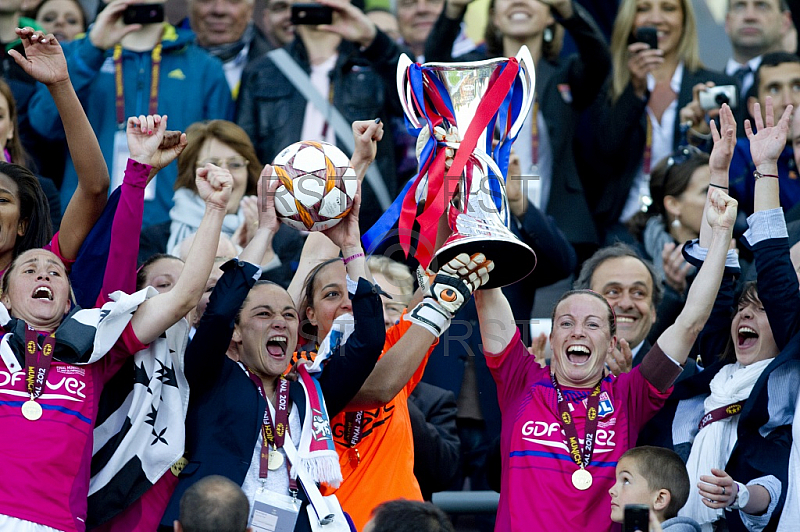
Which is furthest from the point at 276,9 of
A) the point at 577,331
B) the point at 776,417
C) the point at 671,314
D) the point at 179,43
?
the point at 776,417

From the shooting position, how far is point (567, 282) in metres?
7.00

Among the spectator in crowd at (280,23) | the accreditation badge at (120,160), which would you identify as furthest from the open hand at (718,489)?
the spectator in crowd at (280,23)

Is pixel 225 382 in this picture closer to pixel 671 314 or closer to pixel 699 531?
pixel 699 531

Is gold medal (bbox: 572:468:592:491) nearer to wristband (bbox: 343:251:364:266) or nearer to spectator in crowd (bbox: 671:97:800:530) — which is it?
spectator in crowd (bbox: 671:97:800:530)

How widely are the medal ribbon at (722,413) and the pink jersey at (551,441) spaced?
310 mm

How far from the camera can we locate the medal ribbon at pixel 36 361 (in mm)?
4445

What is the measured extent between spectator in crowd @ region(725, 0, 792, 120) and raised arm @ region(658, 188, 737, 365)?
310 cm

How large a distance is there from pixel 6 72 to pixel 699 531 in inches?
208

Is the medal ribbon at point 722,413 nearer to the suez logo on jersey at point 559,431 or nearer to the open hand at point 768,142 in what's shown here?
the suez logo on jersey at point 559,431

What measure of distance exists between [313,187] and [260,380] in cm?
80

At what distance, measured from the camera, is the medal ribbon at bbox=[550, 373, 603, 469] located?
482 cm

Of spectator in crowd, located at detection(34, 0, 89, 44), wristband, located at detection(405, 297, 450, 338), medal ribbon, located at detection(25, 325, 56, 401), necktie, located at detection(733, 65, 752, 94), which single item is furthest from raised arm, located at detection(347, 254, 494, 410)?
spectator in crowd, located at detection(34, 0, 89, 44)

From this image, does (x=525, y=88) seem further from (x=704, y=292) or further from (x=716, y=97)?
(x=716, y=97)

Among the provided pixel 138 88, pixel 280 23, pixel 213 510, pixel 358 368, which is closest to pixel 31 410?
pixel 213 510
